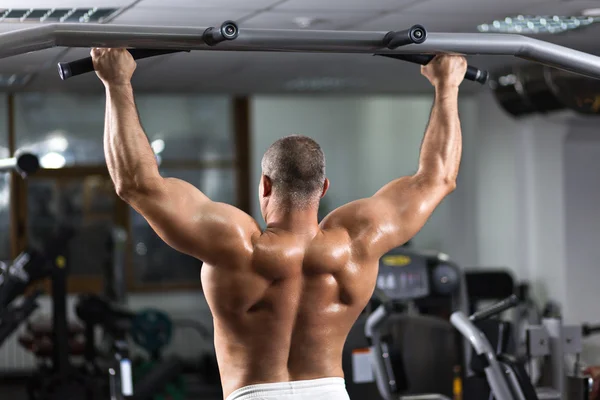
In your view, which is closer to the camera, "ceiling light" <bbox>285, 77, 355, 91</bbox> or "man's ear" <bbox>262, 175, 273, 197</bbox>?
"man's ear" <bbox>262, 175, 273, 197</bbox>

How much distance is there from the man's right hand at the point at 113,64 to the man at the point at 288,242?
0.04 meters

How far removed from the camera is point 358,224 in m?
2.38

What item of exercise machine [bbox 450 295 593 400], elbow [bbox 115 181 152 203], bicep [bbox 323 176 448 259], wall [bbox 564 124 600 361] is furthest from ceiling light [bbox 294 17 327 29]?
wall [bbox 564 124 600 361]

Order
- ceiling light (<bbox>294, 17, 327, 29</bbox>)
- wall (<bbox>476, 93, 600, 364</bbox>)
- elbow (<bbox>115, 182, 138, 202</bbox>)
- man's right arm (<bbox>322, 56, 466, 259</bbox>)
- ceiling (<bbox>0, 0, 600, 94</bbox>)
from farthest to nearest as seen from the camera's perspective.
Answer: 1. wall (<bbox>476, 93, 600, 364</bbox>)
2. ceiling light (<bbox>294, 17, 327, 29</bbox>)
3. ceiling (<bbox>0, 0, 600, 94</bbox>)
4. man's right arm (<bbox>322, 56, 466, 259</bbox>)
5. elbow (<bbox>115, 182, 138, 202</bbox>)

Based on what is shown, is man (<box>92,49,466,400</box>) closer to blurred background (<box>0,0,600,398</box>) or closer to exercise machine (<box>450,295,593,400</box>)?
exercise machine (<box>450,295,593,400</box>)

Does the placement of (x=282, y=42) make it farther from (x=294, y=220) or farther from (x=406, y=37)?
(x=294, y=220)

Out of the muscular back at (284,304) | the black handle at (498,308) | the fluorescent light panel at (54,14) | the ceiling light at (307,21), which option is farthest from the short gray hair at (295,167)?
the ceiling light at (307,21)

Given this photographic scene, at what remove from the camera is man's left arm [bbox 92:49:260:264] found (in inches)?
81.8

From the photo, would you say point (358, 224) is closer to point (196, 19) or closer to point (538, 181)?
point (196, 19)

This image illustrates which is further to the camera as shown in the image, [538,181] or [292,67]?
[538,181]

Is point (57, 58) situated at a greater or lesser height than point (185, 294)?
greater

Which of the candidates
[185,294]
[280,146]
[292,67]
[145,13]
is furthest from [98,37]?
[185,294]

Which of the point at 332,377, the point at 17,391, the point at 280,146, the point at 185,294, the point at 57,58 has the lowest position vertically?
the point at 17,391

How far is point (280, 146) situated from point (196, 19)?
8.72 ft
